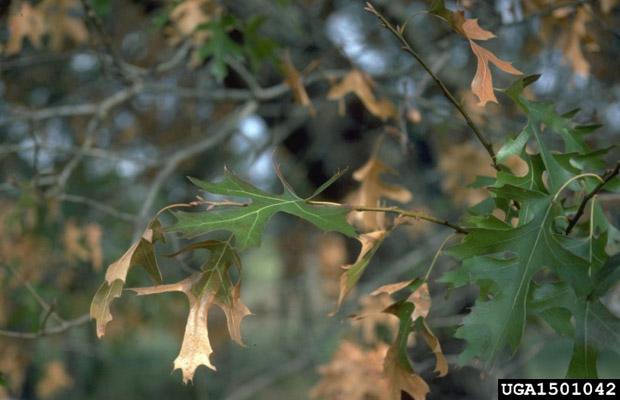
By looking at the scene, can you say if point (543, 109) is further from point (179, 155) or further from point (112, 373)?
point (112, 373)

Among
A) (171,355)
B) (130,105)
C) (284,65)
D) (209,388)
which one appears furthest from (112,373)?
(284,65)

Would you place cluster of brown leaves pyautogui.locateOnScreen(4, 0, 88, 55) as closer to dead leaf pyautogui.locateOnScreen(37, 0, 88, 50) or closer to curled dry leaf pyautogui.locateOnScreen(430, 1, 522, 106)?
dead leaf pyautogui.locateOnScreen(37, 0, 88, 50)

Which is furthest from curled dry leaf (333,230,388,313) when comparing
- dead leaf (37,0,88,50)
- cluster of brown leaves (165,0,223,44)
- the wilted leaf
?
dead leaf (37,0,88,50)

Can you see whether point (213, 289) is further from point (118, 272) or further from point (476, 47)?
point (476, 47)

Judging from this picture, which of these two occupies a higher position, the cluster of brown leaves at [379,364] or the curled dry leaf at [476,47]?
the curled dry leaf at [476,47]

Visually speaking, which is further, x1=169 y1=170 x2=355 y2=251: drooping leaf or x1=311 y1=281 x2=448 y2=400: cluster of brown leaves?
x1=311 y1=281 x2=448 y2=400: cluster of brown leaves

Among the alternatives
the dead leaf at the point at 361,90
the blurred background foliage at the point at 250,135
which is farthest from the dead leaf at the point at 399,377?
the dead leaf at the point at 361,90

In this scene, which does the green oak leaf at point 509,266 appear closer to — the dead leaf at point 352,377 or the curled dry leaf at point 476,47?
the curled dry leaf at point 476,47
